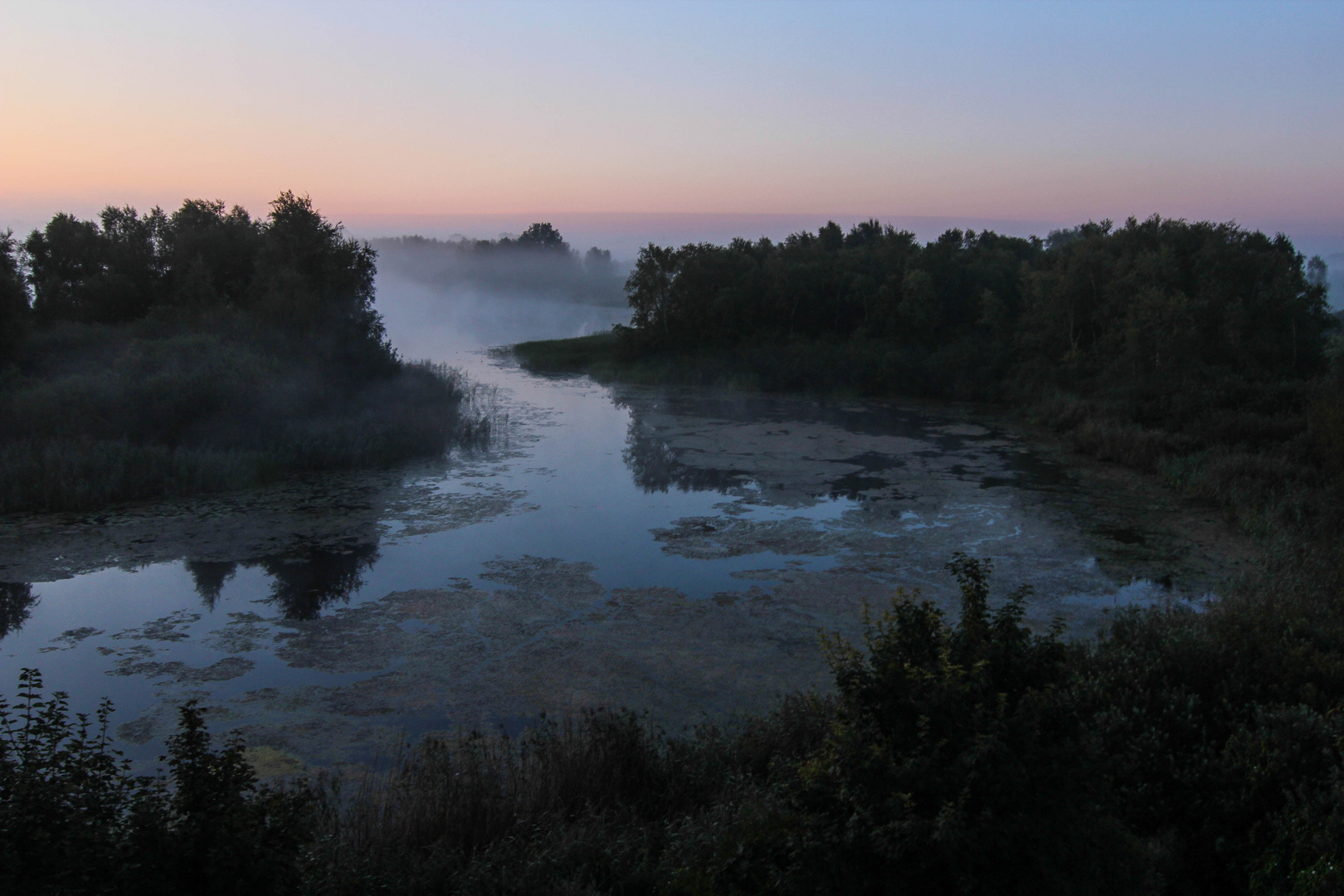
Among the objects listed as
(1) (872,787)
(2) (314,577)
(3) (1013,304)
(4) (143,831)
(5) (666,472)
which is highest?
(3) (1013,304)

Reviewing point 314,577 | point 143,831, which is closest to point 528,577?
point 314,577

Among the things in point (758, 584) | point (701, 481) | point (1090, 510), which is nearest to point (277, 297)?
point (701, 481)

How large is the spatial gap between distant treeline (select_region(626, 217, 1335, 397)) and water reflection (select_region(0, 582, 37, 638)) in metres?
19.7

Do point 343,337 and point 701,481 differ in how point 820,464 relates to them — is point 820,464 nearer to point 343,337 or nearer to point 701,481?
point 701,481

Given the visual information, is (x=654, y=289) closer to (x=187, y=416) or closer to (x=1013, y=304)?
(x=1013, y=304)

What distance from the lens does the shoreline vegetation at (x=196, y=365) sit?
11562mm

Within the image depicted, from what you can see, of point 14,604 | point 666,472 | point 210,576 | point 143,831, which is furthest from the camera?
point 666,472

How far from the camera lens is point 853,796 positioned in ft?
9.37

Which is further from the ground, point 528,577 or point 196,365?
point 196,365

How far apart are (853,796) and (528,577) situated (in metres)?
6.30

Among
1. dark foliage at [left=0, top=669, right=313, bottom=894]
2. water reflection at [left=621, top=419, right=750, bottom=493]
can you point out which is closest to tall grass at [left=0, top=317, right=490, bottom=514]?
water reflection at [left=621, top=419, right=750, bottom=493]

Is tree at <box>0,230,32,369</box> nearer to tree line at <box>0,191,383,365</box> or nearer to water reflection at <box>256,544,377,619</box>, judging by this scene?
tree line at <box>0,191,383,365</box>

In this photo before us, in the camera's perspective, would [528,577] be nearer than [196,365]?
Yes

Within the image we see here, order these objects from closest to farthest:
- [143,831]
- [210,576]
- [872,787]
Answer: [143,831] → [872,787] → [210,576]
